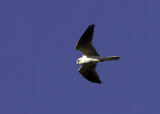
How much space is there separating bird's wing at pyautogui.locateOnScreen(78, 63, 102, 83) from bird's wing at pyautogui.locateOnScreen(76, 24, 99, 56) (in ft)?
4.13

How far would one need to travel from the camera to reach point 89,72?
21.7 meters

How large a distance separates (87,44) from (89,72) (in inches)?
93.4

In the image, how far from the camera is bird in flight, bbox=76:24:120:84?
64.5 feet

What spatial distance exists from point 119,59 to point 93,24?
2450mm

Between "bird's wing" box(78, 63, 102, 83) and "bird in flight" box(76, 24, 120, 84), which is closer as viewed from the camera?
"bird in flight" box(76, 24, 120, 84)

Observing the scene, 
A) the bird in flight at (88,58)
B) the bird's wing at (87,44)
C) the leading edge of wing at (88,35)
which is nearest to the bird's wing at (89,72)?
the bird in flight at (88,58)

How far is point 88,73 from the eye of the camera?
21.8 m

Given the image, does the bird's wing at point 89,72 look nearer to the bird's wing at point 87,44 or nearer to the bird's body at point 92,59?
the bird's body at point 92,59

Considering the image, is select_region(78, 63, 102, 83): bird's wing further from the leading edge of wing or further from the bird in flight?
the leading edge of wing

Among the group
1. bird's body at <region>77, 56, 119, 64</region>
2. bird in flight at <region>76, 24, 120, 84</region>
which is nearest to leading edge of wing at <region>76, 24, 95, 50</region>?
bird in flight at <region>76, 24, 120, 84</region>

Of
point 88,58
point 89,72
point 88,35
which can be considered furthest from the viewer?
point 89,72

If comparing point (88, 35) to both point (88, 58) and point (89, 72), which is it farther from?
point (89, 72)

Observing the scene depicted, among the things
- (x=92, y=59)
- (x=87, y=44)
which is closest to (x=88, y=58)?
(x=92, y=59)

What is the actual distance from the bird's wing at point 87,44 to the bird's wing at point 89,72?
1.26 m
